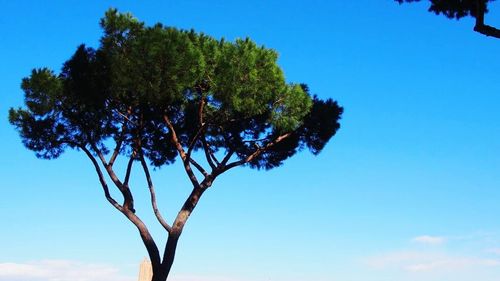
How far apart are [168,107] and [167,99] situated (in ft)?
3.68

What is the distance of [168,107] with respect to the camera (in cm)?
1324

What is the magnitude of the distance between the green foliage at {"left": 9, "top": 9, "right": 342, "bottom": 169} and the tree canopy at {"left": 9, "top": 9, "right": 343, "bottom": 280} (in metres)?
0.02

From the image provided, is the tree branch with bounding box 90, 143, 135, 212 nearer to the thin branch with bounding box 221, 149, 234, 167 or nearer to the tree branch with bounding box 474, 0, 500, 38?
the thin branch with bounding box 221, 149, 234, 167

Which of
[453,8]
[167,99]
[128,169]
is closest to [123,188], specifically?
[128,169]

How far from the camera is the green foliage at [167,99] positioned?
11.7 m

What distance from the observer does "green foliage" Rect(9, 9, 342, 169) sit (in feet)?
38.4

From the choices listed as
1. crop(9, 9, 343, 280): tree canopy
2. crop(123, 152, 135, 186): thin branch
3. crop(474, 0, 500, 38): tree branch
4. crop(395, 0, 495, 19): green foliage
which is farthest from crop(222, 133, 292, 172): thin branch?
crop(474, 0, 500, 38): tree branch

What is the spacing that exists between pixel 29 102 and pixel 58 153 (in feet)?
4.61

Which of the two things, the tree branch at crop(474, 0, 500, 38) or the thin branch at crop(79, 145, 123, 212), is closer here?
the tree branch at crop(474, 0, 500, 38)

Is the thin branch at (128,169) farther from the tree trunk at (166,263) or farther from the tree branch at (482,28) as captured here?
the tree branch at (482,28)

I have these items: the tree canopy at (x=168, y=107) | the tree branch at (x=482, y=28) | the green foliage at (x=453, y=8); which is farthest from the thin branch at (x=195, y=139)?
the tree branch at (x=482, y=28)

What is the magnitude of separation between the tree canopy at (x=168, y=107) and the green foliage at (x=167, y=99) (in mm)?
22

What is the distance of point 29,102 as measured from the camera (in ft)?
44.3

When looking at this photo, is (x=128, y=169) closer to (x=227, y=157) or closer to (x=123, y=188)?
(x=123, y=188)
